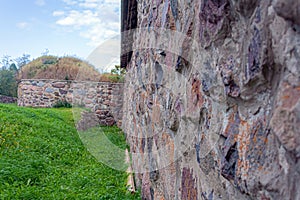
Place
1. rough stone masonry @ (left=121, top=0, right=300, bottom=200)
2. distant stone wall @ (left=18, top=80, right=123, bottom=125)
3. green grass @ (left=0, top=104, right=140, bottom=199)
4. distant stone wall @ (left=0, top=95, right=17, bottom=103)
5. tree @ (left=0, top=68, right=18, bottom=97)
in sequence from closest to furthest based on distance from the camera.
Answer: rough stone masonry @ (left=121, top=0, right=300, bottom=200)
green grass @ (left=0, top=104, right=140, bottom=199)
distant stone wall @ (left=18, top=80, right=123, bottom=125)
distant stone wall @ (left=0, top=95, right=17, bottom=103)
tree @ (left=0, top=68, right=18, bottom=97)

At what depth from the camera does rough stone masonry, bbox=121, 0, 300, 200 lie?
43 centimetres

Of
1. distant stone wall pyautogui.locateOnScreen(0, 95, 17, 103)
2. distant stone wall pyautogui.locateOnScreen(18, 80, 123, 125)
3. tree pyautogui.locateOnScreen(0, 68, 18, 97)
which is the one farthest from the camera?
tree pyautogui.locateOnScreen(0, 68, 18, 97)

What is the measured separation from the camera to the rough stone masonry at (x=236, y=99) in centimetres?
43

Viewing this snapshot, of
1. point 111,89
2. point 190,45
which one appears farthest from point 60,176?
point 111,89

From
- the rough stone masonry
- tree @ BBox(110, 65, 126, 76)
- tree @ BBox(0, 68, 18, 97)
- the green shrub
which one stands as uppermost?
tree @ BBox(110, 65, 126, 76)

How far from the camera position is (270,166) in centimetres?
48

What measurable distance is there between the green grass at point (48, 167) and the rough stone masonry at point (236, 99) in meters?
1.75

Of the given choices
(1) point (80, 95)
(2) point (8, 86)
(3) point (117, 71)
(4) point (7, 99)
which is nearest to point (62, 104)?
(1) point (80, 95)

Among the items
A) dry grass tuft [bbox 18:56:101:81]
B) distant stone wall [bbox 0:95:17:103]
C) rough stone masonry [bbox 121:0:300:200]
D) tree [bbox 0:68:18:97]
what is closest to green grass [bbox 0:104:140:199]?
rough stone masonry [bbox 121:0:300:200]

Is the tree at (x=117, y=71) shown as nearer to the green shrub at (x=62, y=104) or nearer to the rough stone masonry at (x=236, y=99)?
the green shrub at (x=62, y=104)

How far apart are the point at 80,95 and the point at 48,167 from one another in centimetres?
448

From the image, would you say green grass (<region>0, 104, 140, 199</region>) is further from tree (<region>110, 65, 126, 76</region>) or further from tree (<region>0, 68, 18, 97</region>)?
tree (<region>0, 68, 18, 97</region>)

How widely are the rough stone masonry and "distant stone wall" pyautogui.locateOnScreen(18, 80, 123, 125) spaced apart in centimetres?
630

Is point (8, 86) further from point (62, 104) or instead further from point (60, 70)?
point (62, 104)
